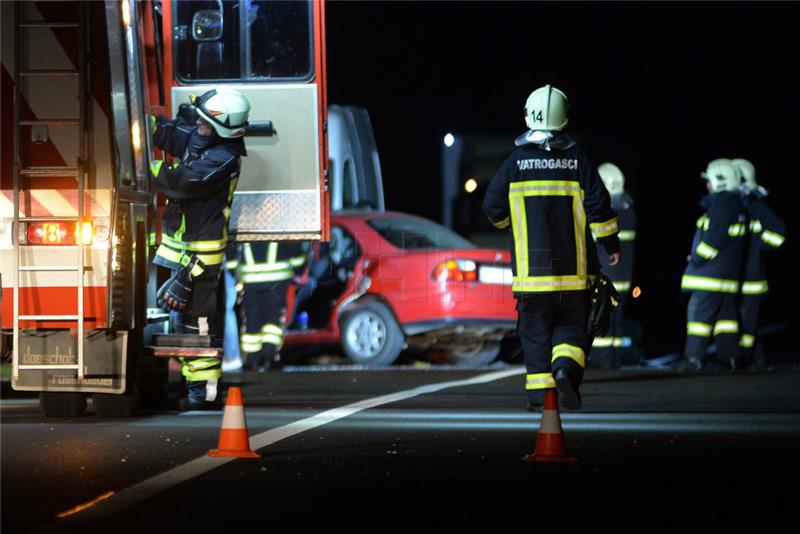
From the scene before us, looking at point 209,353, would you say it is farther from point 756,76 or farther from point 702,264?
point 756,76

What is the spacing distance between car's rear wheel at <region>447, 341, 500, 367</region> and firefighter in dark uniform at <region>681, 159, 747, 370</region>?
192 cm

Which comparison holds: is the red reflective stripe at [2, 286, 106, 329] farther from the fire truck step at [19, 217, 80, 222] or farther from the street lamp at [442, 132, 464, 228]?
the street lamp at [442, 132, 464, 228]

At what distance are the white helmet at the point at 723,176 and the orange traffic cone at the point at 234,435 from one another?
29.6 feet

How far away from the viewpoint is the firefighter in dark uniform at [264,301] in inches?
687

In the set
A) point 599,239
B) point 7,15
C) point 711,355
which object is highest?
point 7,15

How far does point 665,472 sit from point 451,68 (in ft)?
53.5

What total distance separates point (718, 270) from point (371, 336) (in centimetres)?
315

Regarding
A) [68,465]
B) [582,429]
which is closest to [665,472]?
[582,429]

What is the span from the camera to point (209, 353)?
40.0 feet

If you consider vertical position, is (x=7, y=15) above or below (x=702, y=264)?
above

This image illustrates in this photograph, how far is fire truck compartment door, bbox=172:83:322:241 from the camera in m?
13.2

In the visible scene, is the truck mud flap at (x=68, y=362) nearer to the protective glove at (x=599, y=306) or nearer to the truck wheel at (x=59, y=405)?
the truck wheel at (x=59, y=405)

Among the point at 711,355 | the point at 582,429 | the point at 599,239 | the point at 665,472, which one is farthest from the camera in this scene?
the point at 711,355

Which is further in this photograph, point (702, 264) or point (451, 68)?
point (451, 68)
